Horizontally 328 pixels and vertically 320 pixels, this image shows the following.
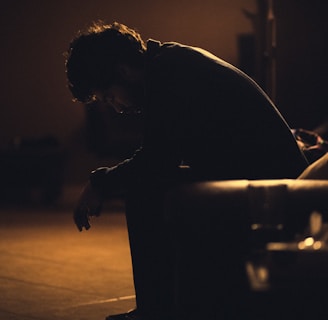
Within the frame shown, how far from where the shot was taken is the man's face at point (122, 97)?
8.20 feet

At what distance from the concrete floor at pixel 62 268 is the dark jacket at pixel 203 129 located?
0.85m

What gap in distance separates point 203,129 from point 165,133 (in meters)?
0.11

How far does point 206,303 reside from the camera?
6.84 ft

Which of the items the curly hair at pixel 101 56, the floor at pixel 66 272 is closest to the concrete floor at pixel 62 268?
the floor at pixel 66 272

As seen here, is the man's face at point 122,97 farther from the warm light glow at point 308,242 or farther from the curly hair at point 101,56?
the warm light glow at point 308,242

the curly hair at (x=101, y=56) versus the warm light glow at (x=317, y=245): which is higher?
the curly hair at (x=101, y=56)

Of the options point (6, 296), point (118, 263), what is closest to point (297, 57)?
point (118, 263)

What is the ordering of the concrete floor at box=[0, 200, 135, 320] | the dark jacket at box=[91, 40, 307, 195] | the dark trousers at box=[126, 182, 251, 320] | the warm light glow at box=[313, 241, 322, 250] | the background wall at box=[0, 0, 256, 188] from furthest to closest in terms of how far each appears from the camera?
the background wall at box=[0, 0, 256, 188], the concrete floor at box=[0, 200, 135, 320], the dark jacket at box=[91, 40, 307, 195], the dark trousers at box=[126, 182, 251, 320], the warm light glow at box=[313, 241, 322, 250]

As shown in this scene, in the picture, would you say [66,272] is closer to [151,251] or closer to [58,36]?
[151,251]

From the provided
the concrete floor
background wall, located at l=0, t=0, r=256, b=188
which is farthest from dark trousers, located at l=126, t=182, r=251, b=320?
background wall, located at l=0, t=0, r=256, b=188

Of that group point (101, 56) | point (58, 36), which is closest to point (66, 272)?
point (101, 56)

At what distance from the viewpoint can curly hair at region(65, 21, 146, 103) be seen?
8.07 ft

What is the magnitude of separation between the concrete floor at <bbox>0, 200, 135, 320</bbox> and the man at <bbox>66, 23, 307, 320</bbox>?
664mm

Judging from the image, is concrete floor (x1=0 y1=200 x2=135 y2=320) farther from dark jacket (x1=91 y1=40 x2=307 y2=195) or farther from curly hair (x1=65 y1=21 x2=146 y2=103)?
curly hair (x1=65 y1=21 x2=146 y2=103)
